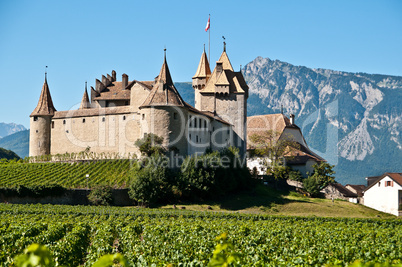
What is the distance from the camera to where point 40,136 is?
67.3 m

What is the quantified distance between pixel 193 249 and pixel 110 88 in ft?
188

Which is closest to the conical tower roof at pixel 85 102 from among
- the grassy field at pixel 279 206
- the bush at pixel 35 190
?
the bush at pixel 35 190

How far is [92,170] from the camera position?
57.5 m

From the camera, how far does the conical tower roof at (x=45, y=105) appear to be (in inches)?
2689

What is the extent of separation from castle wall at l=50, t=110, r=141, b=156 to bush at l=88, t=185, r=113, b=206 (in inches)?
416

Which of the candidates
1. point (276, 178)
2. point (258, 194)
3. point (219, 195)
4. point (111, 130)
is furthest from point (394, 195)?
point (111, 130)

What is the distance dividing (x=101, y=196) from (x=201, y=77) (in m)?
29.6

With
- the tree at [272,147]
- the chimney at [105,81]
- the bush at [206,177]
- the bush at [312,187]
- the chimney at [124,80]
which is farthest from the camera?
the chimney at [105,81]

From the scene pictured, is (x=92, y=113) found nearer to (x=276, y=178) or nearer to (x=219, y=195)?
(x=219, y=195)

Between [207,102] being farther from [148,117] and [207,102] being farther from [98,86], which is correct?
[148,117]

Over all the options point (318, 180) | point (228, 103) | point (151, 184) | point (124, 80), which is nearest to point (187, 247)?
point (151, 184)

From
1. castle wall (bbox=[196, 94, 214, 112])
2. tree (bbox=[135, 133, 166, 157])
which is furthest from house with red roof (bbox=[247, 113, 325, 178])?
tree (bbox=[135, 133, 166, 157])

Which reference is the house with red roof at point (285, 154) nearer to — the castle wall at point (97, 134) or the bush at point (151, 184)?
the castle wall at point (97, 134)

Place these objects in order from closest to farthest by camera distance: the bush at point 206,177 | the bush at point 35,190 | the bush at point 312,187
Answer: the bush at point 35,190 → the bush at point 206,177 → the bush at point 312,187
